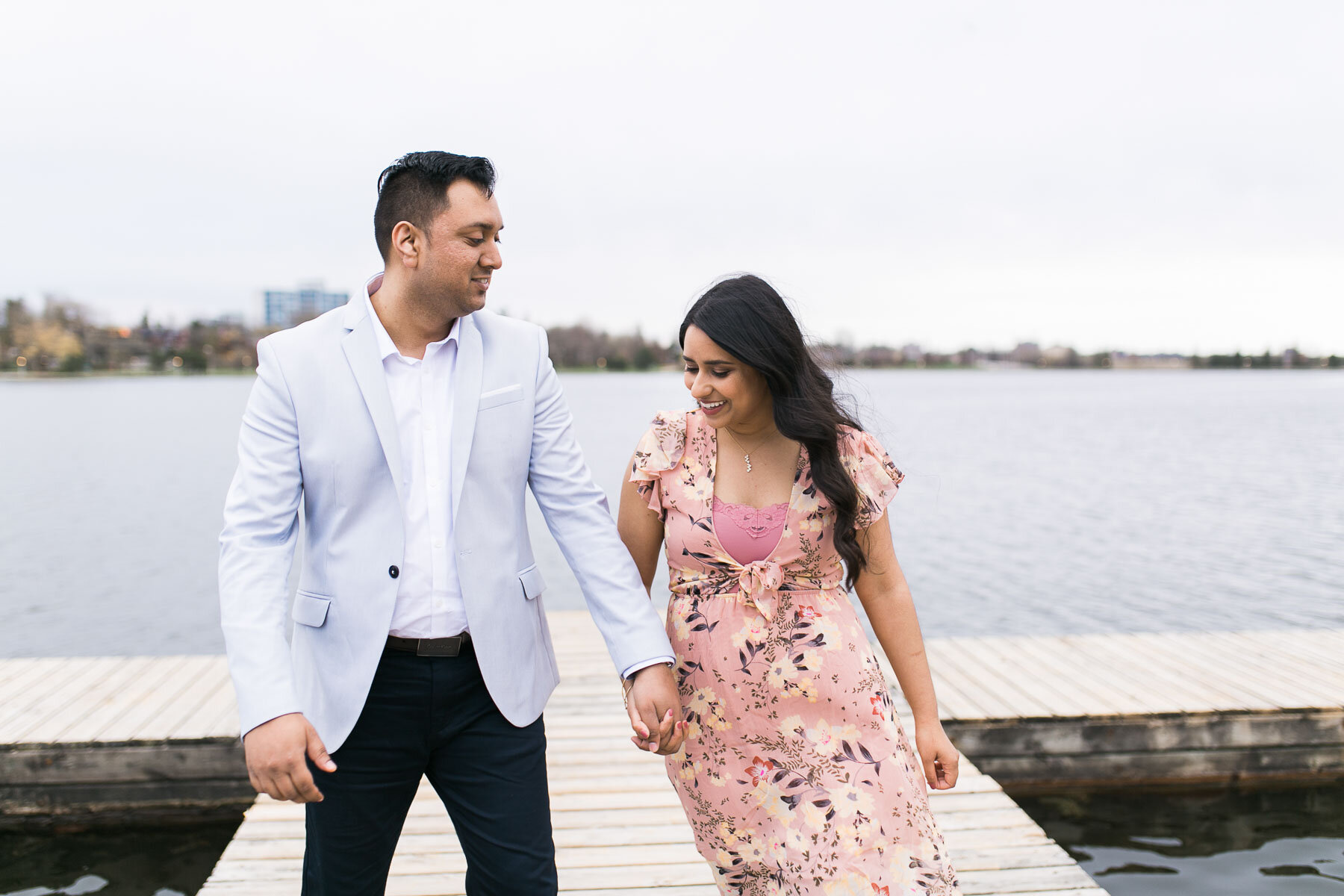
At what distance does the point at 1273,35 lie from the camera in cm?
3139

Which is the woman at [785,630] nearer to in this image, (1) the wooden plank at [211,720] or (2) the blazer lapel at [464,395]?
(2) the blazer lapel at [464,395]

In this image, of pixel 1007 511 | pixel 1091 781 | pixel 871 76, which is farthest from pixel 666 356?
pixel 1091 781

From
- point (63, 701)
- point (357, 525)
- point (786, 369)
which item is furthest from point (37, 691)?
point (786, 369)

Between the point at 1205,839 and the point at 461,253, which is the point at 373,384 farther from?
the point at 1205,839

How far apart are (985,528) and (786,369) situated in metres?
15.3

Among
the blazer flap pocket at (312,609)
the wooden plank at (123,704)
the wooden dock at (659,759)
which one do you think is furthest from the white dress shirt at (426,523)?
the wooden plank at (123,704)

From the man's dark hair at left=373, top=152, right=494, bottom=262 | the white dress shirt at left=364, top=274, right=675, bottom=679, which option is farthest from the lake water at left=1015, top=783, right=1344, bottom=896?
the man's dark hair at left=373, top=152, right=494, bottom=262

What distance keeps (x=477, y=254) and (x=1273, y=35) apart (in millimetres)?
39031

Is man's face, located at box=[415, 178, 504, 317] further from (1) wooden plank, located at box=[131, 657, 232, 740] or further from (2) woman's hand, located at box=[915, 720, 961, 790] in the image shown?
(1) wooden plank, located at box=[131, 657, 232, 740]

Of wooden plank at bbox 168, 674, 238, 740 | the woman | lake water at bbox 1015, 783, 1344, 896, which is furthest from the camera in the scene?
wooden plank at bbox 168, 674, 238, 740

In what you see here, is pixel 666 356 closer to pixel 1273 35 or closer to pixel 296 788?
pixel 1273 35

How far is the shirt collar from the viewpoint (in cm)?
193

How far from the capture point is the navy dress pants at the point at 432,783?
1.86m

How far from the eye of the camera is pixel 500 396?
1962mm
